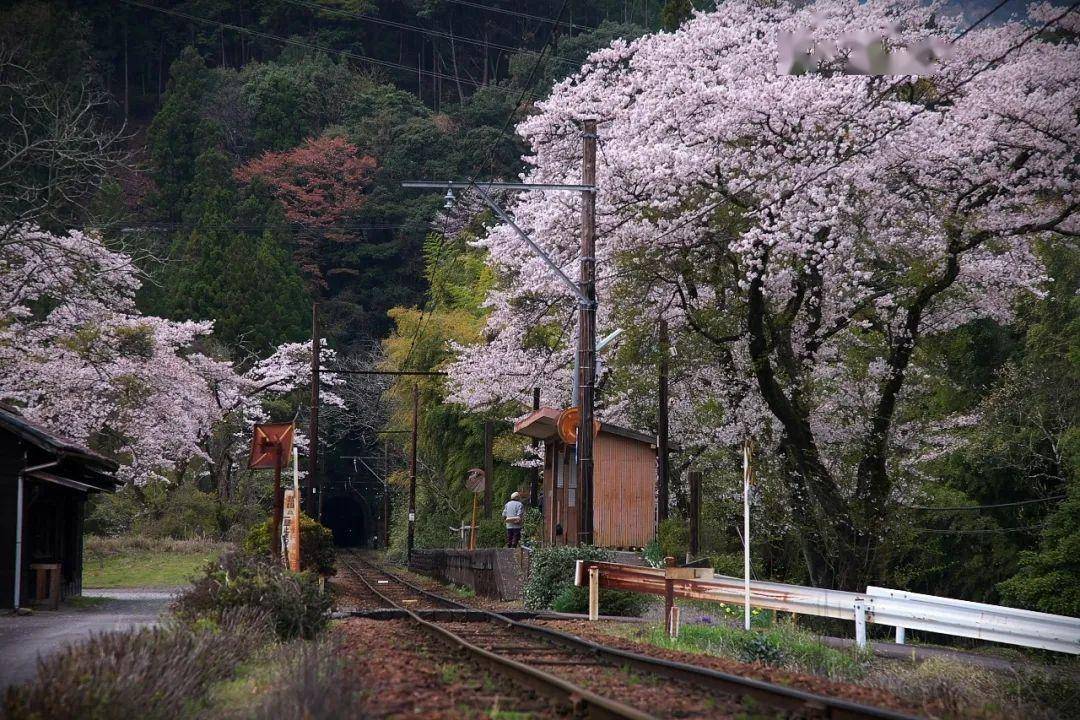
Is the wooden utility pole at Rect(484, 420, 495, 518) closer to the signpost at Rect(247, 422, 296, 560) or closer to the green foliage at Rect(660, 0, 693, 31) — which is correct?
the green foliage at Rect(660, 0, 693, 31)

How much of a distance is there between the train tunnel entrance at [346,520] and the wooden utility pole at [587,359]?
65638mm

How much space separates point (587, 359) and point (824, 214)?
16.8ft

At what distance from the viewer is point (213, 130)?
68.6 metres

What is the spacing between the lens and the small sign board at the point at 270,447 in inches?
674

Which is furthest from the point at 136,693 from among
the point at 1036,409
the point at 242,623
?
the point at 1036,409

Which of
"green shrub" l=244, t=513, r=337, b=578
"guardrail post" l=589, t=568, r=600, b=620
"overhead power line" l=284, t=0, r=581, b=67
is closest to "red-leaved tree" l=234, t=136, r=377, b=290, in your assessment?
"overhead power line" l=284, t=0, r=581, b=67

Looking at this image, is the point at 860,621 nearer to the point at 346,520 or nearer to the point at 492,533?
the point at 492,533

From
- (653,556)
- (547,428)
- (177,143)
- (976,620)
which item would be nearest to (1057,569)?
(653,556)

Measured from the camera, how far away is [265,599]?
13.4 meters

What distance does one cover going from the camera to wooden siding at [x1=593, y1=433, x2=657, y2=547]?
25438mm

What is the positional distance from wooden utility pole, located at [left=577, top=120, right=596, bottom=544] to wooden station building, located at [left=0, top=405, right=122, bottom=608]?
8.70m

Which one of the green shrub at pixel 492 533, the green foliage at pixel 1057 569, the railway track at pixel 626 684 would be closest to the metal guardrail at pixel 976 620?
the railway track at pixel 626 684

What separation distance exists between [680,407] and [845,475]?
20.3ft

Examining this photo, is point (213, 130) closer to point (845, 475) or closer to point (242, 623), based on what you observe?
point (845, 475)
